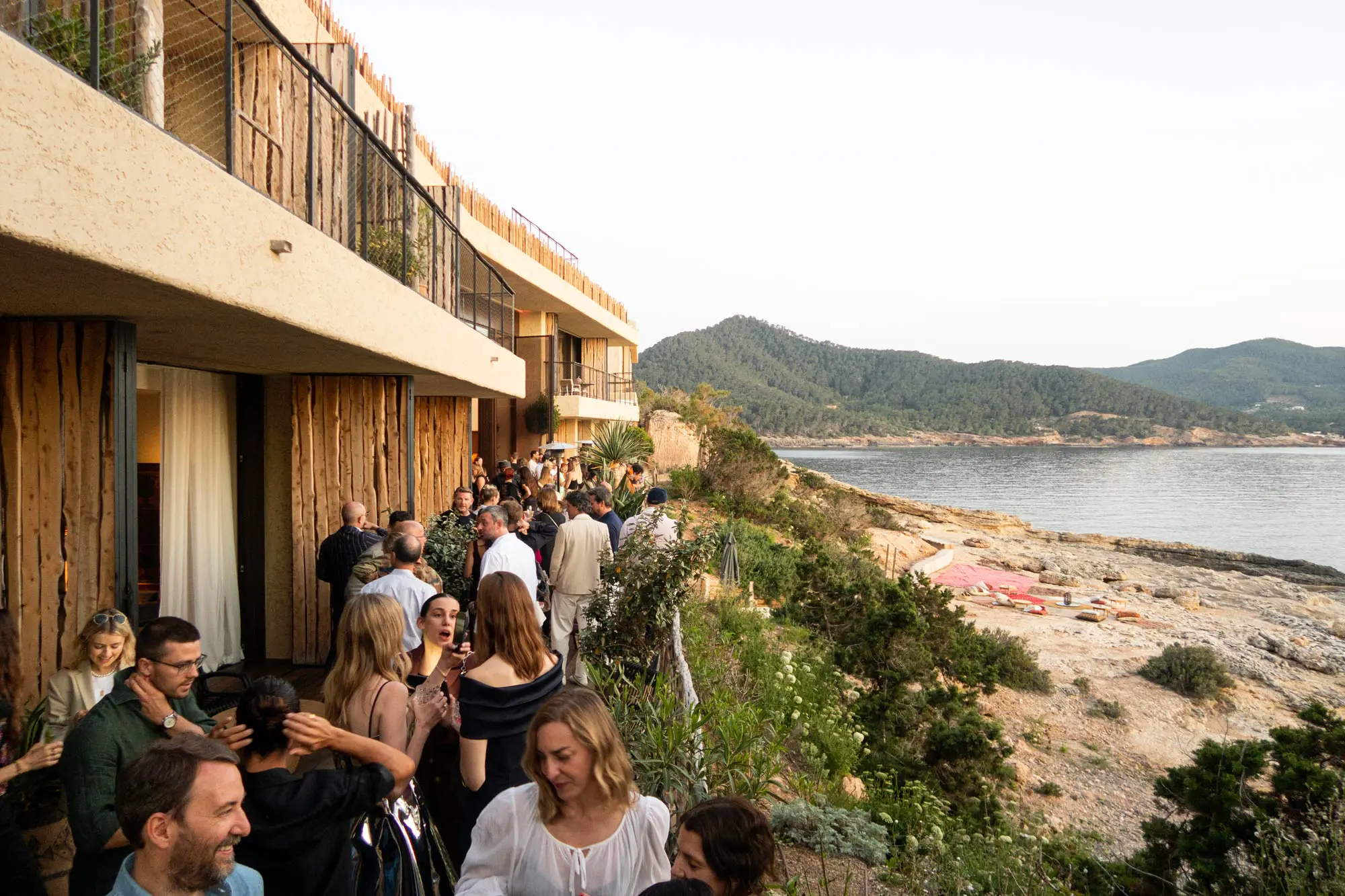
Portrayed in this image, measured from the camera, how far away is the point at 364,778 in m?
2.61

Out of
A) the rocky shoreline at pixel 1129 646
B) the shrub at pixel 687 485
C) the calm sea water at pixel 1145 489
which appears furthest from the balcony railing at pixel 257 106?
the calm sea water at pixel 1145 489

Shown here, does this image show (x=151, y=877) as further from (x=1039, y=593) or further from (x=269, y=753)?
(x=1039, y=593)

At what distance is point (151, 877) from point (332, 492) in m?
6.13

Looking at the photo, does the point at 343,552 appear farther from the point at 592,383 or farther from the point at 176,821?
the point at 592,383

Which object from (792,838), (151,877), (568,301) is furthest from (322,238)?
(568,301)

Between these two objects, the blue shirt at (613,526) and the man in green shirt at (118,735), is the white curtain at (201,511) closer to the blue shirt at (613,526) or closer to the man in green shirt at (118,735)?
the blue shirt at (613,526)

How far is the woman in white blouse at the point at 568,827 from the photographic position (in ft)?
7.74

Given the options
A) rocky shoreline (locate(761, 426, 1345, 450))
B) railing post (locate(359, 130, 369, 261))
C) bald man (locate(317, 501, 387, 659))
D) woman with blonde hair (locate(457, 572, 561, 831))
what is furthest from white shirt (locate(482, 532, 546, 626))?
rocky shoreline (locate(761, 426, 1345, 450))

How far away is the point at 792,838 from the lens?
5.16 meters

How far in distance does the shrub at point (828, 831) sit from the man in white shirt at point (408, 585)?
263cm

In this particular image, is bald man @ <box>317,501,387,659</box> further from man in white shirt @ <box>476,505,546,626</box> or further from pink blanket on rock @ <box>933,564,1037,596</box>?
pink blanket on rock @ <box>933,564,1037,596</box>

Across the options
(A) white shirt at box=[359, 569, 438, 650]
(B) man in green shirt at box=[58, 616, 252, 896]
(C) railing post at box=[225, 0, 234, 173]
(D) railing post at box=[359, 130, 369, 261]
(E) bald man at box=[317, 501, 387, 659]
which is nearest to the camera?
(B) man in green shirt at box=[58, 616, 252, 896]

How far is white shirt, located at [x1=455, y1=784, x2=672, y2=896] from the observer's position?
2350 millimetres

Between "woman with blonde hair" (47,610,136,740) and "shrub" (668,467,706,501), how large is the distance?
69.8ft
